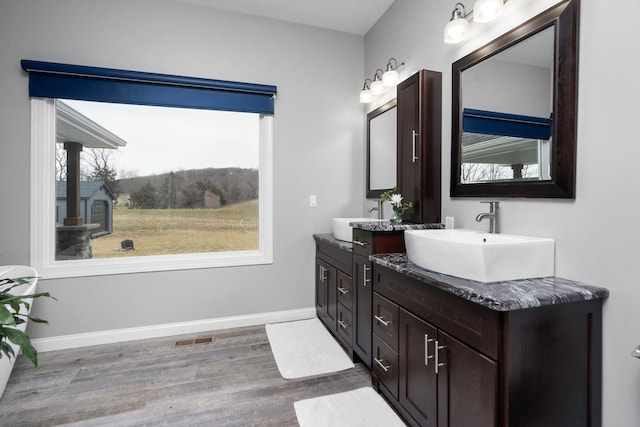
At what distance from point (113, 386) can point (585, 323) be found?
255cm

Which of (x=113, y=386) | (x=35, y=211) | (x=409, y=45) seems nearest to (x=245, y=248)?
(x=113, y=386)

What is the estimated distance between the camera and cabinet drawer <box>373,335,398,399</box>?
5.44ft

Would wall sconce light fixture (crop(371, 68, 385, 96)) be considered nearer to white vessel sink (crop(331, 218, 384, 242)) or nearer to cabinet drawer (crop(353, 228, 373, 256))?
white vessel sink (crop(331, 218, 384, 242))

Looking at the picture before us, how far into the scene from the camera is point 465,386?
1173 millimetres

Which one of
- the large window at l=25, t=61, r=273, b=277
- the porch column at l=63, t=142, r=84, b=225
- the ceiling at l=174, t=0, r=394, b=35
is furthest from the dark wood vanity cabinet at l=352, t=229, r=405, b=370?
the porch column at l=63, t=142, r=84, b=225

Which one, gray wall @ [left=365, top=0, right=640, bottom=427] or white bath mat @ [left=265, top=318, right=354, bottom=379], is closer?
gray wall @ [left=365, top=0, right=640, bottom=427]

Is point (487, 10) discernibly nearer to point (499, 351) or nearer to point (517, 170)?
point (517, 170)

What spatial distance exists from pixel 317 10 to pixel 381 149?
137cm

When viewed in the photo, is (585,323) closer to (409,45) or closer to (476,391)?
(476,391)

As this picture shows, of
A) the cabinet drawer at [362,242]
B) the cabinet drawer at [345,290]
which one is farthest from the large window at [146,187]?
the cabinet drawer at [362,242]

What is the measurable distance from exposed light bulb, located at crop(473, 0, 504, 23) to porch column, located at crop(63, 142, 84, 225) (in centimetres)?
301

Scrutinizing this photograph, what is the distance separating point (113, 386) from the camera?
6.42ft

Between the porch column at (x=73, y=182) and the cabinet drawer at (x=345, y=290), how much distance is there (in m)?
2.23

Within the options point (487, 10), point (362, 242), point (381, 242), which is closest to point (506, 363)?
point (381, 242)
